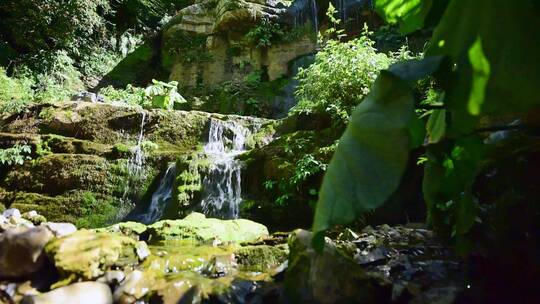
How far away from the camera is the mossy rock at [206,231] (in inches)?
202

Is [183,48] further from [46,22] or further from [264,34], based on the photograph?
[46,22]

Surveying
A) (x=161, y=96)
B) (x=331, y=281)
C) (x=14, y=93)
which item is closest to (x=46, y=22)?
(x=14, y=93)

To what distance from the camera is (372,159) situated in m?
0.62

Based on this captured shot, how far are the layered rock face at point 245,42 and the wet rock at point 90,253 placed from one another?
10.3 meters

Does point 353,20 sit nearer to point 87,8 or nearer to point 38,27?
point 87,8

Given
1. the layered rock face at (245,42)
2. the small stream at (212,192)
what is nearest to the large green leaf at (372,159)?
the small stream at (212,192)

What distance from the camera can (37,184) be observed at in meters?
7.65

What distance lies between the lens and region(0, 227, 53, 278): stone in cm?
393

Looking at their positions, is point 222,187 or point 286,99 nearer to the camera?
point 222,187

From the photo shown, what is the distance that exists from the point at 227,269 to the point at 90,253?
4.01 feet

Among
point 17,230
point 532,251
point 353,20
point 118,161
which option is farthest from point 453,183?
point 353,20

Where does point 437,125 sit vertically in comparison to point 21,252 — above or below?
above

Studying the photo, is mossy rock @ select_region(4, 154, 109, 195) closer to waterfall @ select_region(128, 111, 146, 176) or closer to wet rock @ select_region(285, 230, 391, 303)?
waterfall @ select_region(128, 111, 146, 176)

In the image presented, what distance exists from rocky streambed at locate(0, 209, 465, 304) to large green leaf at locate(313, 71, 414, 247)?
7.75 feet
